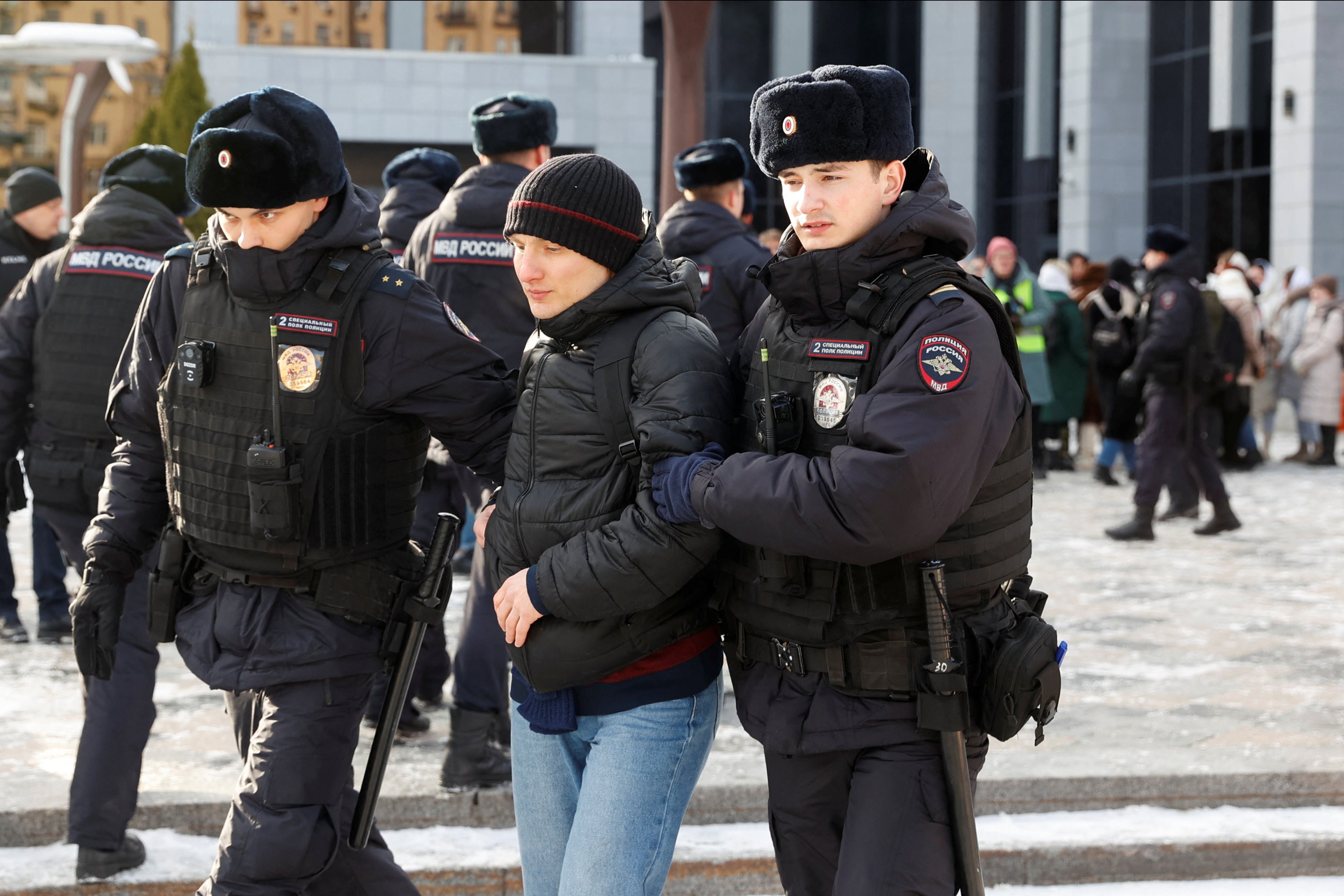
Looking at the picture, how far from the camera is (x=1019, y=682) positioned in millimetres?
2531

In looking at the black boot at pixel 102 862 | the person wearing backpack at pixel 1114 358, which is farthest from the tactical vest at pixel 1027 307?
the black boot at pixel 102 862

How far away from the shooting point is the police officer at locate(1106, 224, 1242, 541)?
941cm

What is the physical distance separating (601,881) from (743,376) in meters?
0.96

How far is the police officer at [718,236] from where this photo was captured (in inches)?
207

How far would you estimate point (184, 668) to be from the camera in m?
6.01

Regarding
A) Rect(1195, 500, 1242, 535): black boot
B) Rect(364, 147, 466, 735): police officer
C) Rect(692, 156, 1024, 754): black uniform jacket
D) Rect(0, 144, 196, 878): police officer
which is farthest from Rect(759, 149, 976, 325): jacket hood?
Rect(1195, 500, 1242, 535): black boot

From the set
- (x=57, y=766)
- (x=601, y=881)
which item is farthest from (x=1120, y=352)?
(x=601, y=881)

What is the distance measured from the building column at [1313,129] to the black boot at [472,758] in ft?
56.1

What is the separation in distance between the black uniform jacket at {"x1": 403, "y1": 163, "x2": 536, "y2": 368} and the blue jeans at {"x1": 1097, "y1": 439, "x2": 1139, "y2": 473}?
854 cm

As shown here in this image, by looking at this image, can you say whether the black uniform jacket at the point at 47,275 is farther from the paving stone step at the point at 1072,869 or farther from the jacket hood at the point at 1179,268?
the jacket hood at the point at 1179,268

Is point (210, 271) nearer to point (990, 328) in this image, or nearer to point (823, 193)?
Result: point (823, 193)

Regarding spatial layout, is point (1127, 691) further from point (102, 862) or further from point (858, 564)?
point (102, 862)

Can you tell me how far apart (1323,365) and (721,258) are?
10.2 meters

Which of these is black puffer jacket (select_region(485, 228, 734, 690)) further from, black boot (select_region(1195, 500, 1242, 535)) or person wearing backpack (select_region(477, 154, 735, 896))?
black boot (select_region(1195, 500, 1242, 535))
